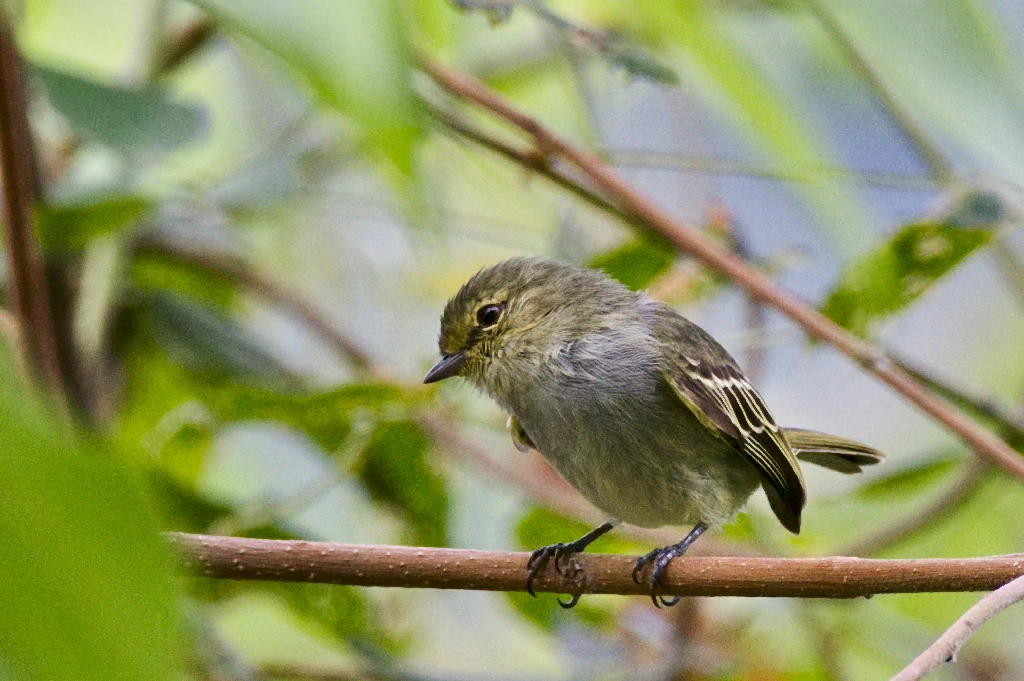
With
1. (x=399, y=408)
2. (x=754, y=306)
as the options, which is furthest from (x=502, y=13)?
(x=754, y=306)

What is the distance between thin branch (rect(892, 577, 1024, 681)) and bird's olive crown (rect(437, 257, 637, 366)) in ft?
4.58

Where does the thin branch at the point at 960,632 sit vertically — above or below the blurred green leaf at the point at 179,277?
above

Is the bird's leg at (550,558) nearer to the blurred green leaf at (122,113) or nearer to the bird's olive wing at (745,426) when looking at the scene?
the bird's olive wing at (745,426)

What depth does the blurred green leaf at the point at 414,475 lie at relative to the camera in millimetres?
2848

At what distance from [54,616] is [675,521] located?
228 cm

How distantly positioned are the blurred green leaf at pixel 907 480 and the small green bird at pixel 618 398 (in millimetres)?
328

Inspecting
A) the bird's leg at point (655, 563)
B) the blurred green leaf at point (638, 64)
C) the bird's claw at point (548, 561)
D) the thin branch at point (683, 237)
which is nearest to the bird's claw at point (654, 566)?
the bird's leg at point (655, 563)

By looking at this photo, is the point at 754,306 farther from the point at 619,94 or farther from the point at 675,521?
the point at 619,94

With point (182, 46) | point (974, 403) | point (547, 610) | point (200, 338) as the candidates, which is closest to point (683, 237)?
point (974, 403)

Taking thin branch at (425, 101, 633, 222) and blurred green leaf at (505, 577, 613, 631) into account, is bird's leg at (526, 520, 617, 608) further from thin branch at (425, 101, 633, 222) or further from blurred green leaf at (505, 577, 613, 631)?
thin branch at (425, 101, 633, 222)

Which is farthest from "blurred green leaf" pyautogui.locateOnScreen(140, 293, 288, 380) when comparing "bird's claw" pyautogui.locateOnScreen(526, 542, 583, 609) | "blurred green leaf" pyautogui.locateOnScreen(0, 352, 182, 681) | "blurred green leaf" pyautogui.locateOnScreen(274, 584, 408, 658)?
"blurred green leaf" pyautogui.locateOnScreen(0, 352, 182, 681)

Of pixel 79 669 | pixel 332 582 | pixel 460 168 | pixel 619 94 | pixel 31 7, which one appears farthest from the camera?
pixel 619 94

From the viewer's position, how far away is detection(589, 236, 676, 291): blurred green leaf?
281 cm

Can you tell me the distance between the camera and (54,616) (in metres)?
0.39
